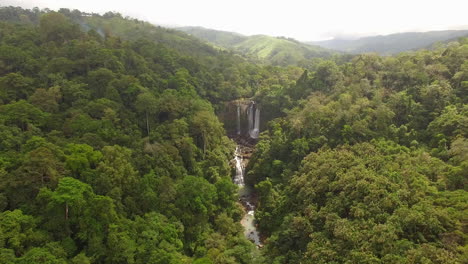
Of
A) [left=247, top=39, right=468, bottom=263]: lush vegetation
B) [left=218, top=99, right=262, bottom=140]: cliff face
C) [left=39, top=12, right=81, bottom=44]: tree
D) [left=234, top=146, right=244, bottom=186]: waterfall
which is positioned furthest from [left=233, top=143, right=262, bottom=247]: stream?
[left=39, top=12, right=81, bottom=44]: tree

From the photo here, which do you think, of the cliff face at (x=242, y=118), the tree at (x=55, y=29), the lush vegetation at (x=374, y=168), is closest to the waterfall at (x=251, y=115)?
the cliff face at (x=242, y=118)

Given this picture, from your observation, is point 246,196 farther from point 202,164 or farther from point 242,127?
point 242,127

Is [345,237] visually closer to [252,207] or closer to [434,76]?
[252,207]

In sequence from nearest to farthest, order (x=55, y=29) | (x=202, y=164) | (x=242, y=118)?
1. (x=202, y=164)
2. (x=55, y=29)
3. (x=242, y=118)

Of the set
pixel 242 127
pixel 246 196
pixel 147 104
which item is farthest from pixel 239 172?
pixel 147 104

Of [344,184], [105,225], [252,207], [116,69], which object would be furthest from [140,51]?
[344,184]

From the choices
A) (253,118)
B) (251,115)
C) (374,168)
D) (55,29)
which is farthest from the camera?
(253,118)
